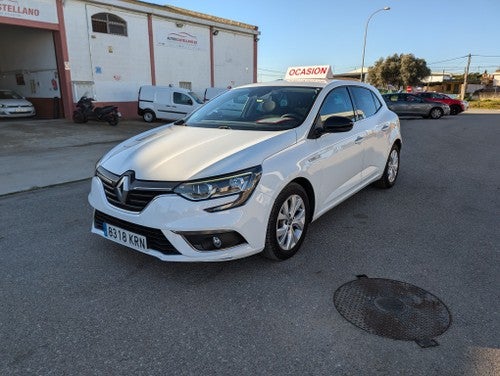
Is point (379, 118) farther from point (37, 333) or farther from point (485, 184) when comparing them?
point (37, 333)

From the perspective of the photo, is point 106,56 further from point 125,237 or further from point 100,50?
point 125,237

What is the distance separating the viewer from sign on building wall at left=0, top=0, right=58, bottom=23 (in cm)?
1529

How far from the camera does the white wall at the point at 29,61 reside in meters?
18.3

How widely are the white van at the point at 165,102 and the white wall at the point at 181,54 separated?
314cm

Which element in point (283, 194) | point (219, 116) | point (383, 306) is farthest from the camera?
point (219, 116)

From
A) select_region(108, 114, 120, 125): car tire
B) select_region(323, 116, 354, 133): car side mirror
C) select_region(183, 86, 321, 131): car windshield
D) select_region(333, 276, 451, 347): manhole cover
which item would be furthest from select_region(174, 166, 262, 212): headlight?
select_region(108, 114, 120, 125): car tire

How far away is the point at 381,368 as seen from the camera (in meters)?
2.27

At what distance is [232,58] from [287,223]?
24672 mm

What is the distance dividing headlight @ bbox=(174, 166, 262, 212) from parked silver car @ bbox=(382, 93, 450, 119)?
21471mm

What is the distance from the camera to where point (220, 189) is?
295cm

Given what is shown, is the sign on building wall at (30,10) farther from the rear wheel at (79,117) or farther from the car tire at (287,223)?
the car tire at (287,223)

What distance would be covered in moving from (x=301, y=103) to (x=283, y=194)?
122cm

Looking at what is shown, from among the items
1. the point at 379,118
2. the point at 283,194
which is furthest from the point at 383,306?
the point at 379,118

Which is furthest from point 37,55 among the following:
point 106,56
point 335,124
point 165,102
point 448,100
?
point 448,100
